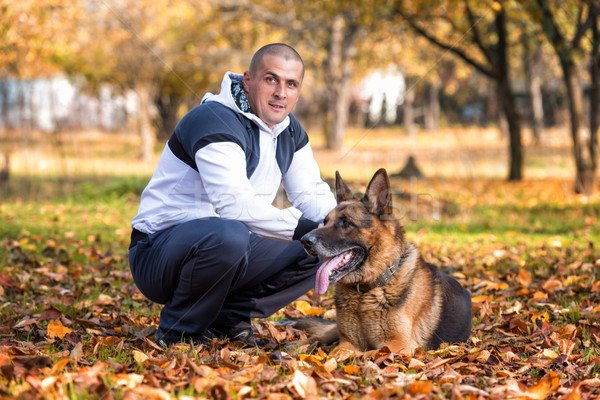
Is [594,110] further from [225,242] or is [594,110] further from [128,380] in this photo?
[128,380]

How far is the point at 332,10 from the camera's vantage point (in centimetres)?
1230

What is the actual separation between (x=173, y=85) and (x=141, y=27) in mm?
4246

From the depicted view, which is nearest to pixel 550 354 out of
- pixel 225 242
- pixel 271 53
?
pixel 225 242

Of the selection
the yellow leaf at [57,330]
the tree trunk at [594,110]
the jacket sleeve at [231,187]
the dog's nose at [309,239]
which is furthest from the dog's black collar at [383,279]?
the tree trunk at [594,110]

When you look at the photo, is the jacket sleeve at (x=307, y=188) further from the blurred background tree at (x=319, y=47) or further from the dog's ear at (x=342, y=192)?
the blurred background tree at (x=319, y=47)

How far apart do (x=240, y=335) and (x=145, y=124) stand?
16.9m

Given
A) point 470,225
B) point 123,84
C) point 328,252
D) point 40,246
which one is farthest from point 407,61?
point 328,252

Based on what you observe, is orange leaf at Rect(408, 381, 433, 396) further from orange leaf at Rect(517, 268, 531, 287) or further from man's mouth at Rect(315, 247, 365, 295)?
orange leaf at Rect(517, 268, 531, 287)

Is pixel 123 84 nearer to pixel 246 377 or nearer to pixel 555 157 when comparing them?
pixel 555 157

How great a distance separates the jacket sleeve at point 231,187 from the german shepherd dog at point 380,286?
1.33 feet

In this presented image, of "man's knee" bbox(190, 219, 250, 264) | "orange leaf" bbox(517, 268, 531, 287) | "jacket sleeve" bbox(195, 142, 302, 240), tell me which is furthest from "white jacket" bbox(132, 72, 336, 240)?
"orange leaf" bbox(517, 268, 531, 287)

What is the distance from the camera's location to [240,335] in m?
4.06

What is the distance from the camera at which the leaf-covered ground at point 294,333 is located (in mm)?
2881

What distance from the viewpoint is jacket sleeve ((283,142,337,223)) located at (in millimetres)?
4395
